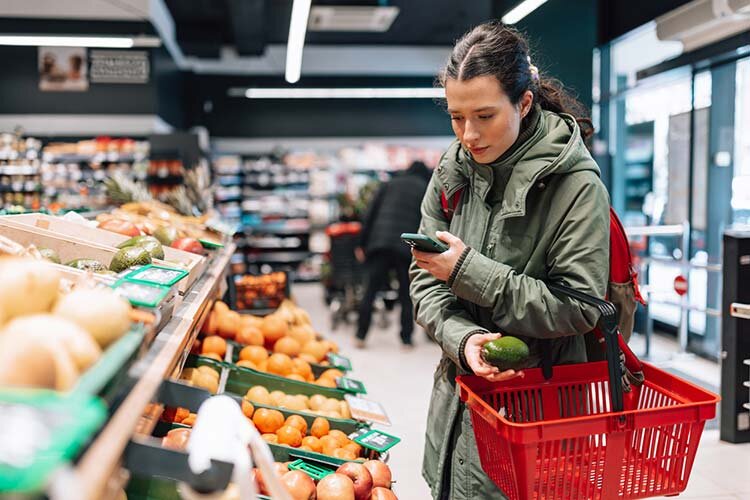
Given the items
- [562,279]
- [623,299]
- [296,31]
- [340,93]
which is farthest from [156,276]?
[340,93]

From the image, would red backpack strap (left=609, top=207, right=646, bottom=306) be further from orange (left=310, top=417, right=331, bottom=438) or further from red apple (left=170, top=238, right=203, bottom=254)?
red apple (left=170, top=238, right=203, bottom=254)

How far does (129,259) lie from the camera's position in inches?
72.3

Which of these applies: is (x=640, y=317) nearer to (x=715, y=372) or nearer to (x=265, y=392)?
(x=715, y=372)

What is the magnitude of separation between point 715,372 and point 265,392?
456 centimetres

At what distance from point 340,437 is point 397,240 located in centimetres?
419

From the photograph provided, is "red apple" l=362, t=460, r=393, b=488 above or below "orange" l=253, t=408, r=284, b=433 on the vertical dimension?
below

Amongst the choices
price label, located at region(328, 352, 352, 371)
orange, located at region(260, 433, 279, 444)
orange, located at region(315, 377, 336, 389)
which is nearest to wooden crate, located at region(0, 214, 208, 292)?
orange, located at region(260, 433, 279, 444)

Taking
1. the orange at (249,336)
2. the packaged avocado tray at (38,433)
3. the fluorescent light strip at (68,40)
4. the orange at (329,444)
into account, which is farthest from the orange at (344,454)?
the fluorescent light strip at (68,40)

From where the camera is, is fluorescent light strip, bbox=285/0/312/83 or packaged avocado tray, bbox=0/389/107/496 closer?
packaged avocado tray, bbox=0/389/107/496

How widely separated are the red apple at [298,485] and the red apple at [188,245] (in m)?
1.29

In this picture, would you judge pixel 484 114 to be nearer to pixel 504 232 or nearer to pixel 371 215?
pixel 504 232

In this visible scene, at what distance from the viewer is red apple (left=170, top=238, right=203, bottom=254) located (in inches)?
107

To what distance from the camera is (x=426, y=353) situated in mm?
6355

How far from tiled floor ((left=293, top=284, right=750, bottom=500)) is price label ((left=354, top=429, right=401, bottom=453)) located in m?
0.83
